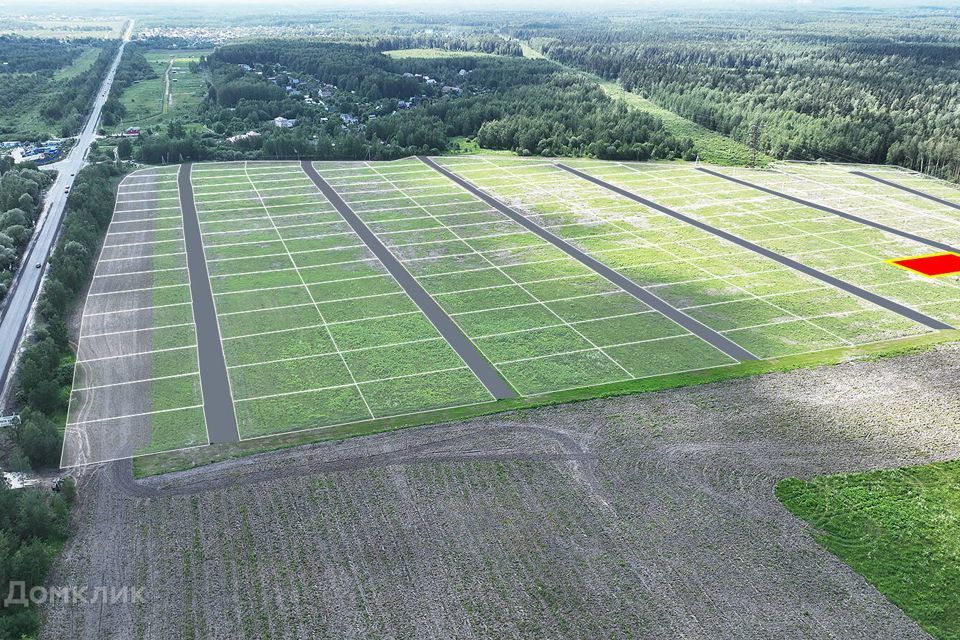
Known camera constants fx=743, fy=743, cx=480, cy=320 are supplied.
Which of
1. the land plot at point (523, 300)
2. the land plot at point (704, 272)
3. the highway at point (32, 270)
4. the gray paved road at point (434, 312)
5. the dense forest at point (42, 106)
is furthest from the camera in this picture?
the dense forest at point (42, 106)

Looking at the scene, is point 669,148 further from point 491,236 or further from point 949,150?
point 491,236


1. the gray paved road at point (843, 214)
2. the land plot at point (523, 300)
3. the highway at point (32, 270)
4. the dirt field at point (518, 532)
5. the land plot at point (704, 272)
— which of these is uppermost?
the gray paved road at point (843, 214)

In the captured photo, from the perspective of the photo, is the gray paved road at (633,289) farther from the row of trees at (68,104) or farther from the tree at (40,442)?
the row of trees at (68,104)

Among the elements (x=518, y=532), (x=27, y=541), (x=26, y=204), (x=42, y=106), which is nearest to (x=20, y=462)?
(x=27, y=541)

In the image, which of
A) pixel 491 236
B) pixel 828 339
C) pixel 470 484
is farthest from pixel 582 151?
pixel 470 484

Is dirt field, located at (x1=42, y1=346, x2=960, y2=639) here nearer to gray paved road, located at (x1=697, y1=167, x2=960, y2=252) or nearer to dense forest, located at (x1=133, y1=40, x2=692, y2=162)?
gray paved road, located at (x1=697, y1=167, x2=960, y2=252)

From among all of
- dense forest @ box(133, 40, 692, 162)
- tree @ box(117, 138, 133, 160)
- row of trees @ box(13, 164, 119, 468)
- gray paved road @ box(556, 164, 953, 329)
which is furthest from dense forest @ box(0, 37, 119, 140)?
gray paved road @ box(556, 164, 953, 329)

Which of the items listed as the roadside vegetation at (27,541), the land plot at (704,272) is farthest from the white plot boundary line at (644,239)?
the roadside vegetation at (27,541)
